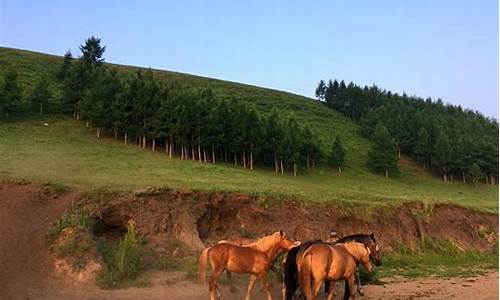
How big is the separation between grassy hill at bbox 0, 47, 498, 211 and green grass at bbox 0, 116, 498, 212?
46mm

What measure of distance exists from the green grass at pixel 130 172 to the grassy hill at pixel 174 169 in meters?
0.05

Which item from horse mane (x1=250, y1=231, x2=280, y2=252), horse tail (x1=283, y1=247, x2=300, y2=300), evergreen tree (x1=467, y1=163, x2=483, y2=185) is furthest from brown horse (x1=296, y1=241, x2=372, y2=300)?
evergreen tree (x1=467, y1=163, x2=483, y2=185)

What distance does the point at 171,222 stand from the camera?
77.3ft

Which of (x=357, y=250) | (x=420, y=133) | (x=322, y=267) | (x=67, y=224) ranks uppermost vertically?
(x=420, y=133)

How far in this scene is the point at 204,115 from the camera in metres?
51.7

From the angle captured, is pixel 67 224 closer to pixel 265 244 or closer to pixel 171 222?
pixel 171 222

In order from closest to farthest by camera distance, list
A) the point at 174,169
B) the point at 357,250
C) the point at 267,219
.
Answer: the point at 357,250
the point at 267,219
the point at 174,169

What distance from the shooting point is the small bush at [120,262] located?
1858 cm

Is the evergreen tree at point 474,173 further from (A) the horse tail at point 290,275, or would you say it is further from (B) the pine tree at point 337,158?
(A) the horse tail at point 290,275

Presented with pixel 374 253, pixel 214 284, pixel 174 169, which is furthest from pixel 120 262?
pixel 174 169

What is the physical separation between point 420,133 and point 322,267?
72.0 metres

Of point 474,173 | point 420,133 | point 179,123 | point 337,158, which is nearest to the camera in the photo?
point 179,123

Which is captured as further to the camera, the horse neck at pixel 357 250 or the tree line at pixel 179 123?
the tree line at pixel 179 123

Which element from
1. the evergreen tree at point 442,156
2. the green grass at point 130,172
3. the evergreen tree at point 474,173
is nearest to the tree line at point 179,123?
the green grass at point 130,172
